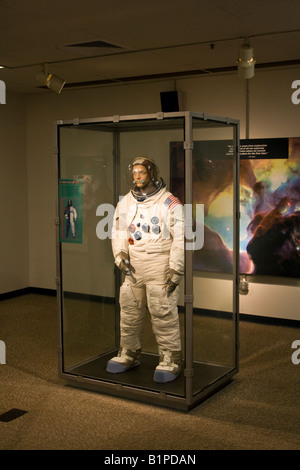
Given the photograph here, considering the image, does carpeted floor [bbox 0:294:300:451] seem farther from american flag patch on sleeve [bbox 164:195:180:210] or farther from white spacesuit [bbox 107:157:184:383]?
american flag patch on sleeve [bbox 164:195:180:210]

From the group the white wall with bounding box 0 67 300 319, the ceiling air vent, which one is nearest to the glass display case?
the white wall with bounding box 0 67 300 319

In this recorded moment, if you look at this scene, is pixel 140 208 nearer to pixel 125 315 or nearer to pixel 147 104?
pixel 125 315

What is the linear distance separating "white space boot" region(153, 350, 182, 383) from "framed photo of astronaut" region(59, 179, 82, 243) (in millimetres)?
1084

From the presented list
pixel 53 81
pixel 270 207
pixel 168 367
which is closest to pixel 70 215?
pixel 168 367

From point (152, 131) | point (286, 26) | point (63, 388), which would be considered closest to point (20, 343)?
point (63, 388)

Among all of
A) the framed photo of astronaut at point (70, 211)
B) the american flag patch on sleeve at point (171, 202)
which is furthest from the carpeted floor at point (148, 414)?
the american flag patch on sleeve at point (171, 202)

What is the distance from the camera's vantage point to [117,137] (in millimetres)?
4766

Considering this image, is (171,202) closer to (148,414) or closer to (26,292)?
(148,414)

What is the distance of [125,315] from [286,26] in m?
2.42

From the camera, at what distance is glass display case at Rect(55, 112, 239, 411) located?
411 cm

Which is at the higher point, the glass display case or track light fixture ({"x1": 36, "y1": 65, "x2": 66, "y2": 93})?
track light fixture ({"x1": 36, "y1": 65, "x2": 66, "y2": 93})

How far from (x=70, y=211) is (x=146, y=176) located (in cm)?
64

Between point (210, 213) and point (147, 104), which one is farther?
point (147, 104)

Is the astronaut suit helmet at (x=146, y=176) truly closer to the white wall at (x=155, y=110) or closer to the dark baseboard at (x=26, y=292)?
the white wall at (x=155, y=110)
